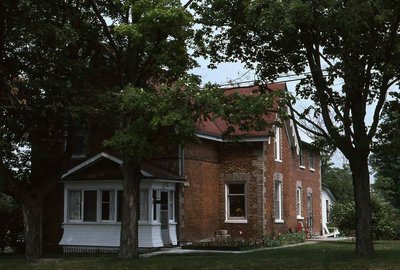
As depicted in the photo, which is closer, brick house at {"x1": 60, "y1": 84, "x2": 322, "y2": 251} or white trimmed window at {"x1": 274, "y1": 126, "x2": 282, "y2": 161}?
brick house at {"x1": 60, "y1": 84, "x2": 322, "y2": 251}

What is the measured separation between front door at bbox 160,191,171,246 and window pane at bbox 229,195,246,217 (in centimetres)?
432

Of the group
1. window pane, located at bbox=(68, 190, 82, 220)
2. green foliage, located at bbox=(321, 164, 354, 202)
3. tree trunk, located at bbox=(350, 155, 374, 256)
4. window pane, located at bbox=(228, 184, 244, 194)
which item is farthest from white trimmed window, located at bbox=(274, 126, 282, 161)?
green foliage, located at bbox=(321, 164, 354, 202)

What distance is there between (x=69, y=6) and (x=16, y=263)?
944 cm

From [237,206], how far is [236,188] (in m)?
0.93

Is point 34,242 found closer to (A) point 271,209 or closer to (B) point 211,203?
(B) point 211,203

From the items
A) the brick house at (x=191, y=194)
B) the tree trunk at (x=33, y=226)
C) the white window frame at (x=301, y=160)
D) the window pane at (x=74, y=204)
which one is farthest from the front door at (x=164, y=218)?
the white window frame at (x=301, y=160)

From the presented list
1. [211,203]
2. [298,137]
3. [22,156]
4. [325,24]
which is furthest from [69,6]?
[298,137]

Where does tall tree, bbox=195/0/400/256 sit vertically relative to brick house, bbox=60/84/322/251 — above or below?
above

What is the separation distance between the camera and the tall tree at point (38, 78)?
19359mm

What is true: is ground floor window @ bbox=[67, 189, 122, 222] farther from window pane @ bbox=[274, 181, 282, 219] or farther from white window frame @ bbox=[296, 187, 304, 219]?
white window frame @ bbox=[296, 187, 304, 219]

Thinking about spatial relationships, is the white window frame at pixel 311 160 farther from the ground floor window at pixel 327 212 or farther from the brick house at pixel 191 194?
the brick house at pixel 191 194

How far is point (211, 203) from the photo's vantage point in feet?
95.3

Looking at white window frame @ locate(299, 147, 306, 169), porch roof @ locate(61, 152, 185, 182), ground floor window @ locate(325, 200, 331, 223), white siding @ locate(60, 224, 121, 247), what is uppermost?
white window frame @ locate(299, 147, 306, 169)

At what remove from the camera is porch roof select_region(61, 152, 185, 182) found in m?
26.1
